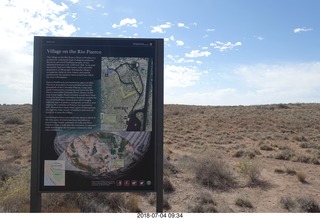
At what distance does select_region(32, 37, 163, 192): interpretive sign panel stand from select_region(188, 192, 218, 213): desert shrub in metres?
3.04

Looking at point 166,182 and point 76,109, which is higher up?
point 76,109

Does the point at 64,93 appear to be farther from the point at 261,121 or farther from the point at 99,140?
the point at 261,121

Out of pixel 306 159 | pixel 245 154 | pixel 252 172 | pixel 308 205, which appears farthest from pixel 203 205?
pixel 306 159

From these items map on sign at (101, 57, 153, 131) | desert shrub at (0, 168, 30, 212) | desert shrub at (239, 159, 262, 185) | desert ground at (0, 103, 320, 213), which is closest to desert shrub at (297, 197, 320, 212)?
desert ground at (0, 103, 320, 213)

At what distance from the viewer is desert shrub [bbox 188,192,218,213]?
8094 mm

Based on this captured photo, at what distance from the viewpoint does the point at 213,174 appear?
11500mm

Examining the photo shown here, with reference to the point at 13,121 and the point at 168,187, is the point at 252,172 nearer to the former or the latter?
the point at 168,187

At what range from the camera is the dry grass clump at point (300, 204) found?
8366mm

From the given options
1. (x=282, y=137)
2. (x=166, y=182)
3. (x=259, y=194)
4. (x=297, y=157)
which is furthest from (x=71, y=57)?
(x=282, y=137)

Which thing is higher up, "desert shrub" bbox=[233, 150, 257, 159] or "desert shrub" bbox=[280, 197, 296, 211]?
"desert shrub" bbox=[233, 150, 257, 159]

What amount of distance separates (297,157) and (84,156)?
13.7 metres

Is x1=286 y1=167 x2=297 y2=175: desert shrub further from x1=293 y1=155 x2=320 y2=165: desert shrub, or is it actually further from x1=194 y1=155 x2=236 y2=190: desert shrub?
x1=293 y1=155 x2=320 y2=165: desert shrub

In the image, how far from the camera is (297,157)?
16.4 meters

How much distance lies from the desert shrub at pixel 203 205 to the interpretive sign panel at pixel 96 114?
120 inches
